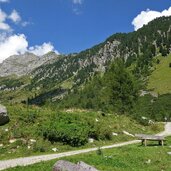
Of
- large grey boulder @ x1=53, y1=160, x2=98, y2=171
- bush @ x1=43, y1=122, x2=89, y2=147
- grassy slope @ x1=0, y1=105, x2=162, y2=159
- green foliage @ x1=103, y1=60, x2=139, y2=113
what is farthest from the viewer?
green foliage @ x1=103, y1=60, x2=139, y2=113

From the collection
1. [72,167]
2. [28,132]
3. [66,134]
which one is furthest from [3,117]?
[72,167]

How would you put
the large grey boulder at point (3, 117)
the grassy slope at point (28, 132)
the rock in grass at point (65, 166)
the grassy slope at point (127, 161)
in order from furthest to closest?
the large grey boulder at point (3, 117), the grassy slope at point (28, 132), the grassy slope at point (127, 161), the rock in grass at point (65, 166)

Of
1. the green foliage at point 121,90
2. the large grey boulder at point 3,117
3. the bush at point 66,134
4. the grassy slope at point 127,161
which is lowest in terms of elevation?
the grassy slope at point 127,161

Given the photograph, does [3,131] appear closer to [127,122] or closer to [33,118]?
[33,118]

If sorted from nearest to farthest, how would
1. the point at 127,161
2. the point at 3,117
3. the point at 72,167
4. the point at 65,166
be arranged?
the point at 72,167, the point at 65,166, the point at 127,161, the point at 3,117

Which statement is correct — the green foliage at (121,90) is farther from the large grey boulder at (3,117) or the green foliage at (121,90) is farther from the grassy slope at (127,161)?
the grassy slope at (127,161)

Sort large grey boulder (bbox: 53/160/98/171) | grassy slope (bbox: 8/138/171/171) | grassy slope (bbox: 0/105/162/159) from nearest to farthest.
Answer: large grey boulder (bbox: 53/160/98/171), grassy slope (bbox: 8/138/171/171), grassy slope (bbox: 0/105/162/159)

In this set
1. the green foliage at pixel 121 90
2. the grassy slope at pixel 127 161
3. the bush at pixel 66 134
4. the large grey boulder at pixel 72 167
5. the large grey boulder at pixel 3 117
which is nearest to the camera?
the large grey boulder at pixel 72 167

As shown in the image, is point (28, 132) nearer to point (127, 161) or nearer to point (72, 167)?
point (127, 161)

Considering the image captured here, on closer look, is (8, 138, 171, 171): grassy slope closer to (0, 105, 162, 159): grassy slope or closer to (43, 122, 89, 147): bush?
(43, 122, 89, 147): bush

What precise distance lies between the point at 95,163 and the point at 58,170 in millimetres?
7750

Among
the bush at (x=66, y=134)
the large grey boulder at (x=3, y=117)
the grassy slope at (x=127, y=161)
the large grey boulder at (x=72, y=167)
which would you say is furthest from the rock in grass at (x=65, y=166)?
the large grey boulder at (x=3, y=117)

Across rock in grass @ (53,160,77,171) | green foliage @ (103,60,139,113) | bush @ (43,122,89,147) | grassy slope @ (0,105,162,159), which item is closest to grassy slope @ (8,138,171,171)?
rock in grass @ (53,160,77,171)

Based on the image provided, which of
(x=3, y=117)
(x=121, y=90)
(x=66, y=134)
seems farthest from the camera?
(x=121, y=90)
